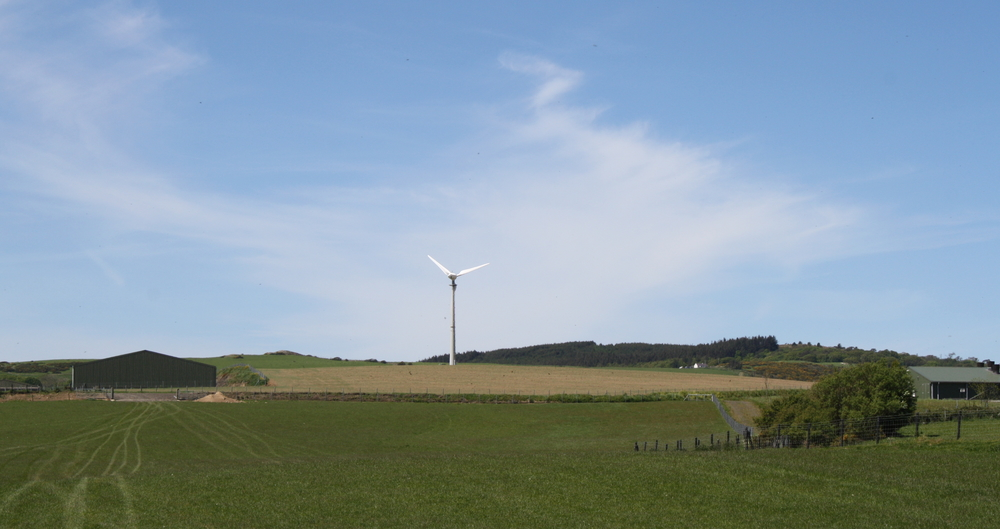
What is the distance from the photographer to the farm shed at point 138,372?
113750mm

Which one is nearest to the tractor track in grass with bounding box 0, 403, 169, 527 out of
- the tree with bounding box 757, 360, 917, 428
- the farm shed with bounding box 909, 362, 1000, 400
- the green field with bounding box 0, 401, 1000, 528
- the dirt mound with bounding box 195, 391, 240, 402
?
the green field with bounding box 0, 401, 1000, 528

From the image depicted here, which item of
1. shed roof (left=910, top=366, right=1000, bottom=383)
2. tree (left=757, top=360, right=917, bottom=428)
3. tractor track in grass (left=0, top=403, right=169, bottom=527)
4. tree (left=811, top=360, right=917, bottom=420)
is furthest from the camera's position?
shed roof (left=910, top=366, right=1000, bottom=383)

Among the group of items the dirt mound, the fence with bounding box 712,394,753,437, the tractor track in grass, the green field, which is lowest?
the fence with bounding box 712,394,753,437

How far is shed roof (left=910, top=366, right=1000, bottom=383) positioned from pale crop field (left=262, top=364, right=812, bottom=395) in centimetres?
2088

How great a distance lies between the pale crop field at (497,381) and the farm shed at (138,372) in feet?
43.8

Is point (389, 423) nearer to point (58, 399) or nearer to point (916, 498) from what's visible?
point (58, 399)

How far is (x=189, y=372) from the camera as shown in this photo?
398 feet

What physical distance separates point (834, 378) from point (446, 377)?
81.1 m

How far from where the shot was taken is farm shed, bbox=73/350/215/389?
113750mm

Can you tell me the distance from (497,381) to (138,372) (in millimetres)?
52989

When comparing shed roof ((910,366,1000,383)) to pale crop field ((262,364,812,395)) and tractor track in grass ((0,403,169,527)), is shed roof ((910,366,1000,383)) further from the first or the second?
tractor track in grass ((0,403,169,527))

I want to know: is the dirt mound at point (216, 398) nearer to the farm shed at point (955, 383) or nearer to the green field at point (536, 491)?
the green field at point (536, 491)

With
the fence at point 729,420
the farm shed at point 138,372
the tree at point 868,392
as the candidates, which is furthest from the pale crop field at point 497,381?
the tree at point 868,392

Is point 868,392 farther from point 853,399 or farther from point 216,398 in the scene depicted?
point 216,398
